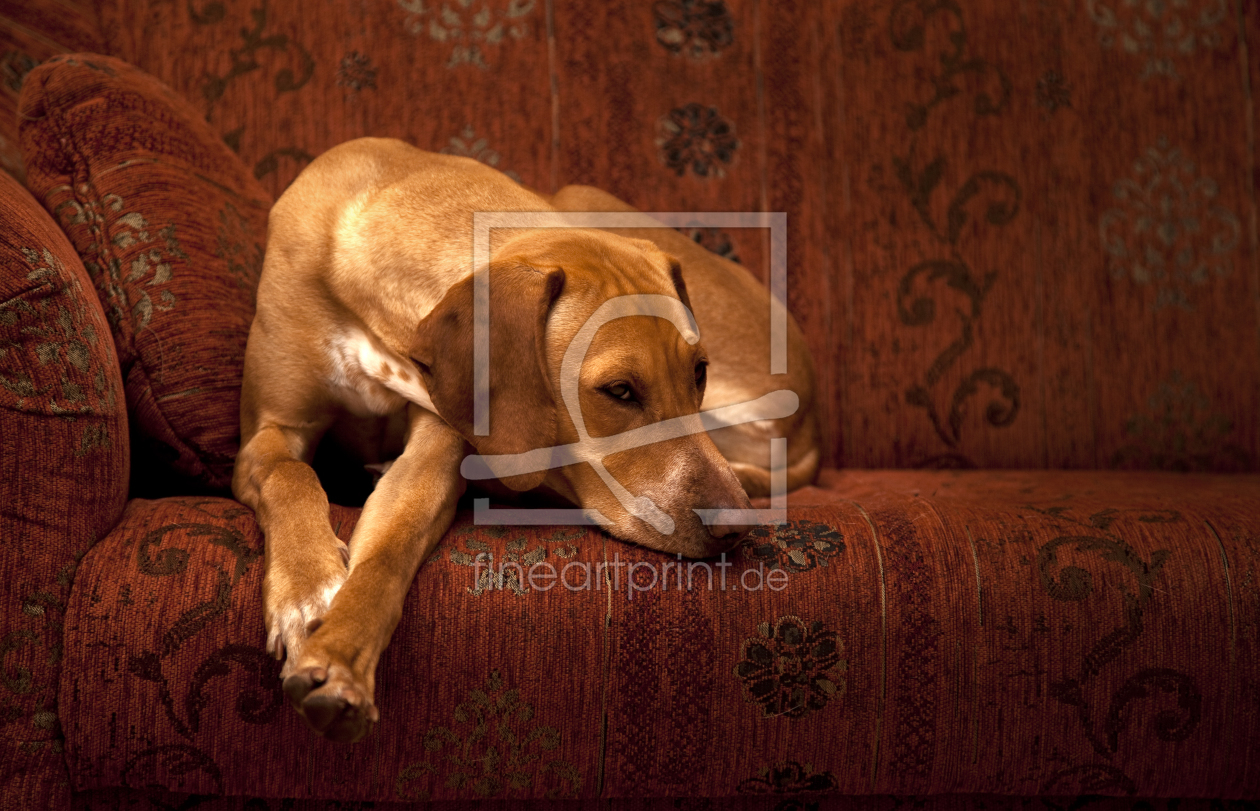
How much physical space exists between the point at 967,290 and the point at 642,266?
1.32 metres

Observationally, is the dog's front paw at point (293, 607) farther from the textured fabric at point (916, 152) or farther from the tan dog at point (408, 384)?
the textured fabric at point (916, 152)

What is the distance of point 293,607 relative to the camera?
1.16 metres

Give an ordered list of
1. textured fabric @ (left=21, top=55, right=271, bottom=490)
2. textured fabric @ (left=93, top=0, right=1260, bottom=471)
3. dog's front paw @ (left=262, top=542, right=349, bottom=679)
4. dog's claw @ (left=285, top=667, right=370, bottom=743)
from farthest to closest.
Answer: textured fabric @ (left=93, top=0, right=1260, bottom=471) → textured fabric @ (left=21, top=55, right=271, bottom=490) → dog's front paw @ (left=262, top=542, right=349, bottom=679) → dog's claw @ (left=285, top=667, right=370, bottom=743)

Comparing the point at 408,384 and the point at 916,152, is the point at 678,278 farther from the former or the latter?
the point at 916,152

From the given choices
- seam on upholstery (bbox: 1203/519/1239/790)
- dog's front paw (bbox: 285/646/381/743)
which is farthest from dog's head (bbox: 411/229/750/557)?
seam on upholstery (bbox: 1203/519/1239/790)

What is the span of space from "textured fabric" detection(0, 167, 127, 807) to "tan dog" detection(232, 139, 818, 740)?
26 cm

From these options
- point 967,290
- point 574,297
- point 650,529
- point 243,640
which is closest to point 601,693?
point 650,529

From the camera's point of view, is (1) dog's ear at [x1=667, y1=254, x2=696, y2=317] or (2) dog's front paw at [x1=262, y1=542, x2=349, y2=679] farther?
(1) dog's ear at [x1=667, y1=254, x2=696, y2=317]

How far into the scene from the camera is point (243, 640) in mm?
1183

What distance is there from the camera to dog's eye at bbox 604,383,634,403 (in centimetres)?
137

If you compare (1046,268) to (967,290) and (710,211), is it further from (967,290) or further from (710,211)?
(710,211)

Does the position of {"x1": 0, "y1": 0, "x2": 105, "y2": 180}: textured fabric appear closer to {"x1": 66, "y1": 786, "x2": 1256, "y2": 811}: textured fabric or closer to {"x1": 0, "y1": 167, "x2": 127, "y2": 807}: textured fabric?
{"x1": 0, "y1": 167, "x2": 127, "y2": 807}: textured fabric

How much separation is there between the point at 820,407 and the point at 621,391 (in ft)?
3.65

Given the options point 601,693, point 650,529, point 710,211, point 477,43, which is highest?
point 477,43
